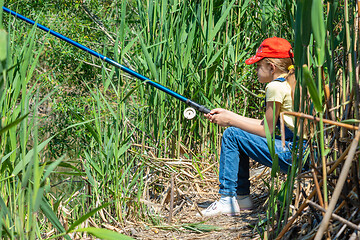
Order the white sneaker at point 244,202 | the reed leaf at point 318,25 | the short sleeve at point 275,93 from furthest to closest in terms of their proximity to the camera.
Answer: the white sneaker at point 244,202
the short sleeve at point 275,93
the reed leaf at point 318,25

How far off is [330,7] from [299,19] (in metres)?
0.19

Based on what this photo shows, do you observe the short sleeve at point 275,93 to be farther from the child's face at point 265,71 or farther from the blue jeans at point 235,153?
the blue jeans at point 235,153

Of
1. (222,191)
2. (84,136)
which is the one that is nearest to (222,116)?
(222,191)

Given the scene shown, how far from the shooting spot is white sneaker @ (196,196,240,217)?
237 cm

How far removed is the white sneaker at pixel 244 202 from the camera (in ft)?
8.15

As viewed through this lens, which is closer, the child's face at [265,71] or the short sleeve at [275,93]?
the short sleeve at [275,93]

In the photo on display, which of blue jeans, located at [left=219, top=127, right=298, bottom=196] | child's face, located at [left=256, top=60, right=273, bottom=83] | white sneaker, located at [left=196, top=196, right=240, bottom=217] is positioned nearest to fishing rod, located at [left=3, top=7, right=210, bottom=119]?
blue jeans, located at [left=219, top=127, right=298, bottom=196]

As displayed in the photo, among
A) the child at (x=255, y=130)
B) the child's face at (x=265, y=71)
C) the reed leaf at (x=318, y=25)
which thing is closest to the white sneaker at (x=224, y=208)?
the child at (x=255, y=130)

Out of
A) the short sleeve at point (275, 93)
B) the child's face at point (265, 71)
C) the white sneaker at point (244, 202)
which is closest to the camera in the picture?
the short sleeve at point (275, 93)

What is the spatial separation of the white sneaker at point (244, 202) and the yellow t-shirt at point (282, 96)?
1.61ft

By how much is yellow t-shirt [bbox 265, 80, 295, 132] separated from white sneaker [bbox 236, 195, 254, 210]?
49cm

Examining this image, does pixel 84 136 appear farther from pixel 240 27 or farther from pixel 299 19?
pixel 299 19

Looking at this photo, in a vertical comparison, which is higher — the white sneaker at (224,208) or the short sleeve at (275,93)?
the short sleeve at (275,93)

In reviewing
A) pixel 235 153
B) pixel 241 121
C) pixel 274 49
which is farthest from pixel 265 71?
pixel 235 153
